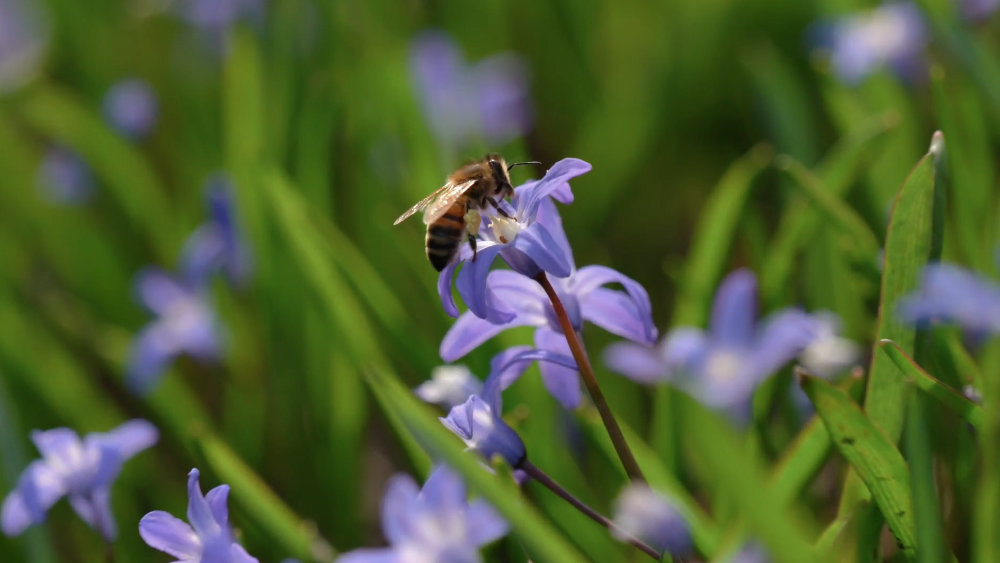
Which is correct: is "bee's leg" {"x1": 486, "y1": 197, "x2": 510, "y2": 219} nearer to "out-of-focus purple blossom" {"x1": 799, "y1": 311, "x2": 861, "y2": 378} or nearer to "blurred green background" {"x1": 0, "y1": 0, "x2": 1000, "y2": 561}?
"blurred green background" {"x1": 0, "y1": 0, "x2": 1000, "y2": 561}

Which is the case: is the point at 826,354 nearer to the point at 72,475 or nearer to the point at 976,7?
the point at 72,475

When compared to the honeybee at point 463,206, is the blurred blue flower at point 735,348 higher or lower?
lower

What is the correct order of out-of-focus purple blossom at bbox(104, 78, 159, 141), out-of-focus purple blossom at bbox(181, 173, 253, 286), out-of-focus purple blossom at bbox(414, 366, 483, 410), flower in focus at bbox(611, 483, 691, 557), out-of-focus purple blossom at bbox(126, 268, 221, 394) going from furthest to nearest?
1. out-of-focus purple blossom at bbox(104, 78, 159, 141)
2. out-of-focus purple blossom at bbox(181, 173, 253, 286)
3. out-of-focus purple blossom at bbox(126, 268, 221, 394)
4. out-of-focus purple blossom at bbox(414, 366, 483, 410)
5. flower in focus at bbox(611, 483, 691, 557)

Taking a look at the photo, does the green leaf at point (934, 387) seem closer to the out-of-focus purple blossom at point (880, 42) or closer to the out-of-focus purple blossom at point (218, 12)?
the out-of-focus purple blossom at point (880, 42)

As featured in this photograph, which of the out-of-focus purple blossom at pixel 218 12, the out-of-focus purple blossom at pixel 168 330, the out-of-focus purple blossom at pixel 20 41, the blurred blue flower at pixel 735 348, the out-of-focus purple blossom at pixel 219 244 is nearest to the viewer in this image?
the blurred blue flower at pixel 735 348

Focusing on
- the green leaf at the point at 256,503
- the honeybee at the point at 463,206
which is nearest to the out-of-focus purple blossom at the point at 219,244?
the green leaf at the point at 256,503

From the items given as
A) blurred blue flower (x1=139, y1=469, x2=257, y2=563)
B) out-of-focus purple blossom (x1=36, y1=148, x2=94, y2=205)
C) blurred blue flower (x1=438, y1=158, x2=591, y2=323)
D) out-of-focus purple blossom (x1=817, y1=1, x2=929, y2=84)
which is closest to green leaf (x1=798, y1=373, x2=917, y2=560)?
blurred blue flower (x1=438, y1=158, x2=591, y2=323)
